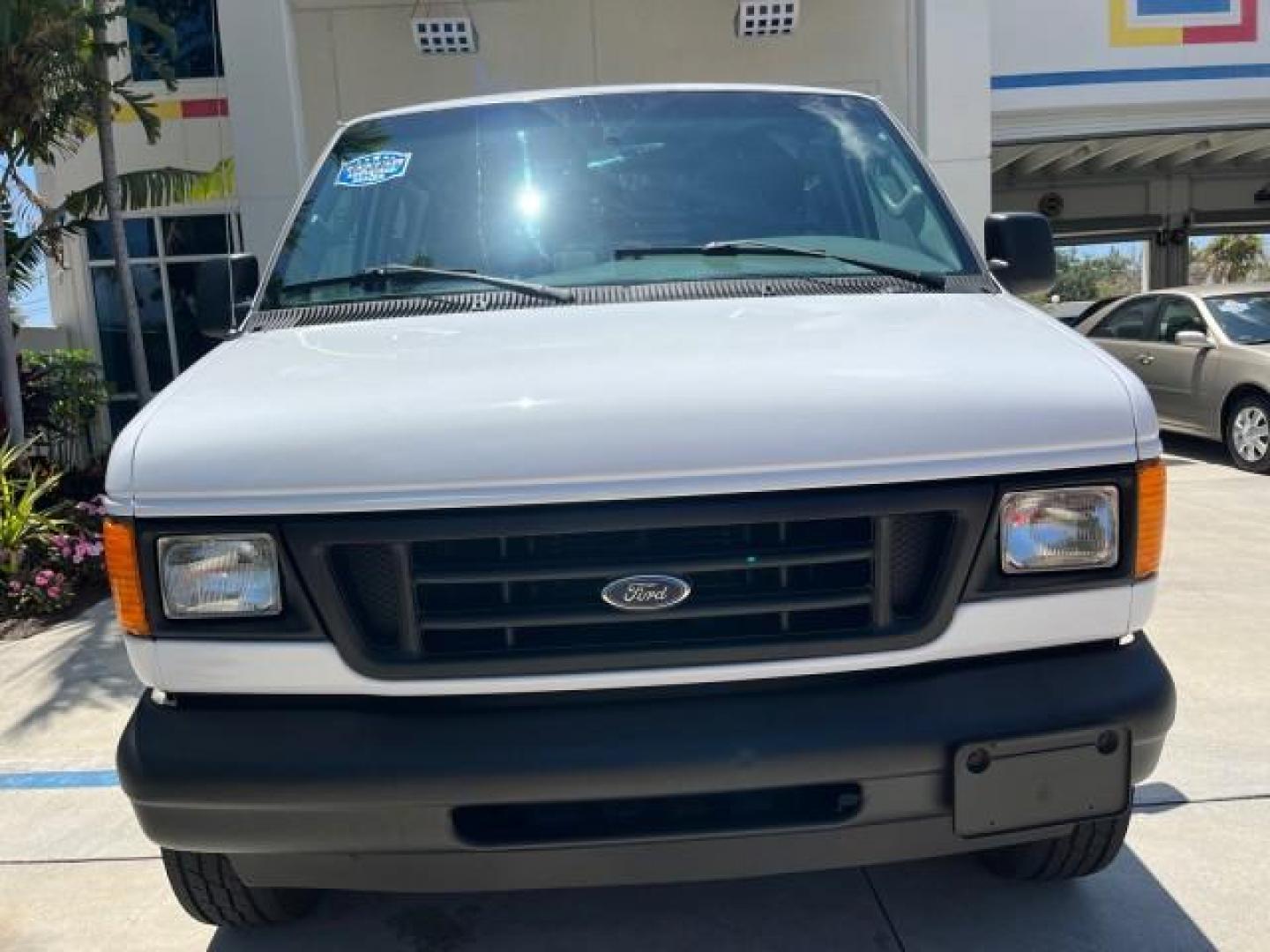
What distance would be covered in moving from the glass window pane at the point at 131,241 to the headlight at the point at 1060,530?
12247 millimetres

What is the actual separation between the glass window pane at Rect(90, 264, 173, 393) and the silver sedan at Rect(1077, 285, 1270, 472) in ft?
32.8

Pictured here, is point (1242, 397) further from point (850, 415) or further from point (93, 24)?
point (93, 24)

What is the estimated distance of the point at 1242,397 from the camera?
9.54m

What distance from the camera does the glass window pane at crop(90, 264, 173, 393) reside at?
12.5m

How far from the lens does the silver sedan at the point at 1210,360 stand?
9.38m

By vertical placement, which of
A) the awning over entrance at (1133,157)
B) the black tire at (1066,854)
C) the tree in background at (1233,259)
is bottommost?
the tree in background at (1233,259)

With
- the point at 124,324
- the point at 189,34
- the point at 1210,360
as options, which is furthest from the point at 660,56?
the point at 124,324

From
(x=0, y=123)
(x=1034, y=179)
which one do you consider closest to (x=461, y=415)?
(x=0, y=123)

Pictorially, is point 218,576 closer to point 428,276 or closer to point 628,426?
point 628,426

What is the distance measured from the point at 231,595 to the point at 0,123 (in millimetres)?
7320

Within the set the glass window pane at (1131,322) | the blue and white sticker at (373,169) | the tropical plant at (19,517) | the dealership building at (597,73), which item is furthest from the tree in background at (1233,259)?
the blue and white sticker at (373,169)

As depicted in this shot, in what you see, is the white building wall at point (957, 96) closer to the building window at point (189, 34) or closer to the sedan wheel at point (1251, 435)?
the sedan wheel at point (1251, 435)

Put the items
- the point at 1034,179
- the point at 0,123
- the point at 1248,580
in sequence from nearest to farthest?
the point at 1248,580 < the point at 0,123 < the point at 1034,179

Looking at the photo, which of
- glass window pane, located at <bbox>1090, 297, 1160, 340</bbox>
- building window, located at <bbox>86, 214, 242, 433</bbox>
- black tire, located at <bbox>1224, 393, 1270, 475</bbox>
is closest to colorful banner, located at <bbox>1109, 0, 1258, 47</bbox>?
glass window pane, located at <bbox>1090, 297, 1160, 340</bbox>
